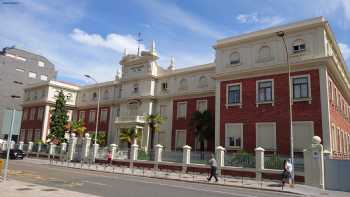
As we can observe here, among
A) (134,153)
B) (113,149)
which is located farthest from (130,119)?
(134,153)

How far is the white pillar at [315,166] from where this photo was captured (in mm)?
18844

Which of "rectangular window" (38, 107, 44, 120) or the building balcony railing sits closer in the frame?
the building balcony railing

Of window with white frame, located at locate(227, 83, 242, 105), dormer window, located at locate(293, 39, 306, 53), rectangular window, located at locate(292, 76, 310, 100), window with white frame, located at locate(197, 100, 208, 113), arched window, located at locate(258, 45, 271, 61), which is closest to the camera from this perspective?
rectangular window, located at locate(292, 76, 310, 100)

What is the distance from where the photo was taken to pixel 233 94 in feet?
95.8

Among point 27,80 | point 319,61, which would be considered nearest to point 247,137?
point 319,61

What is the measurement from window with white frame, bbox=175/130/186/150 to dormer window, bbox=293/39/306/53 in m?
16.3

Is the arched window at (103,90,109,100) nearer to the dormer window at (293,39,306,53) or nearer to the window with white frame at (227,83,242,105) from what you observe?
the window with white frame at (227,83,242,105)

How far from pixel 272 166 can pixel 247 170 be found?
1809mm

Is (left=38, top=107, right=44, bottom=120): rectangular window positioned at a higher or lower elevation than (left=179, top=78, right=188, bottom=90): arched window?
lower

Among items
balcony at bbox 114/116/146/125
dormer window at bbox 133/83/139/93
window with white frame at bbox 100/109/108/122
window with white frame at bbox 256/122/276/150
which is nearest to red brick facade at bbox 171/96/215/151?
balcony at bbox 114/116/146/125

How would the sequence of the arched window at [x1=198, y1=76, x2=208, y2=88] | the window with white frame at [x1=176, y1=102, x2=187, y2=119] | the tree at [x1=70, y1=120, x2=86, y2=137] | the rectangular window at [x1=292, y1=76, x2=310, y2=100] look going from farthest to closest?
the tree at [x1=70, y1=120, x2=86, y2=137], the window with white frame at [x1=176, y1=102, x2=187, y2=119], the arched window at [x1=198, y1=76, x2=208, y2=88], the rectangular window at [x1=292, y1=76, x2=310, y2=100]

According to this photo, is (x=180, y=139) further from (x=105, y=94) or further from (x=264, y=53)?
(x=105, y=94)

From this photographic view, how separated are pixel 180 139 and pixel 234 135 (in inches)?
412

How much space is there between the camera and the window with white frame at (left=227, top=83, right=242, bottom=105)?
28.7m
